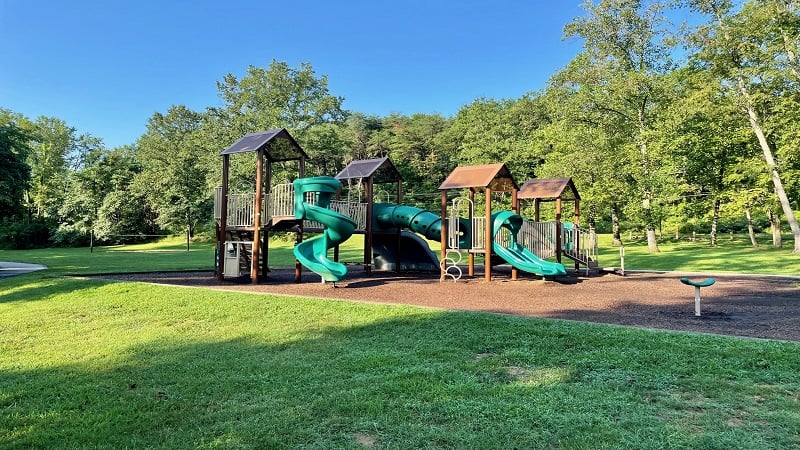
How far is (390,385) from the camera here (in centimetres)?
435

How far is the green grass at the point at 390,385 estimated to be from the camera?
335cm

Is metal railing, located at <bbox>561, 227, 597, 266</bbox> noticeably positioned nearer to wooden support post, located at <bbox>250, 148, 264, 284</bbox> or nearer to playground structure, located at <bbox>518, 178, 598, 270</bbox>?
playground structure, located at <bbox>518, 178, 598, 270</bbox>

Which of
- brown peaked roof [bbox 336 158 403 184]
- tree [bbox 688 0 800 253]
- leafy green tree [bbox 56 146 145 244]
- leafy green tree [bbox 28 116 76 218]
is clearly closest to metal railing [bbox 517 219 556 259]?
brown peaked roof [bbox 336 158 403 184]

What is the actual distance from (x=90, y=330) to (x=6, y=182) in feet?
47.6

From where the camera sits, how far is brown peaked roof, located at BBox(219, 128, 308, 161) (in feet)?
46.2

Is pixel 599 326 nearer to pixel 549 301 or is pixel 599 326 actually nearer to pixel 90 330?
pixel 549 301

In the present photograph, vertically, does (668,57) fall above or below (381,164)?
above

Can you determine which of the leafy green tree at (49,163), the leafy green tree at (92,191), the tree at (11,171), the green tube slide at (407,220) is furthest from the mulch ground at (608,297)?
the leafy green tree at (49,163)

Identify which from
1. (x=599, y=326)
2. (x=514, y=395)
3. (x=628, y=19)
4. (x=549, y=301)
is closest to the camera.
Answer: (x=514, y=395)

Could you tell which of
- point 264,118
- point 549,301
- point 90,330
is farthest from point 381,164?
point 264,118

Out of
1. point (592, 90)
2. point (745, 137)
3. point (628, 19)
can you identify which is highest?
point (628, 19)

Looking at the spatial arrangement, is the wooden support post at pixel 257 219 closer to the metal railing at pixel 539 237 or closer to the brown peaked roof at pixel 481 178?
the brown peaked roof at pixel 481 178

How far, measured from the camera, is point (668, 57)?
29.0m

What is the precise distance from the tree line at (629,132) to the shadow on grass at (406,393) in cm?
1751
